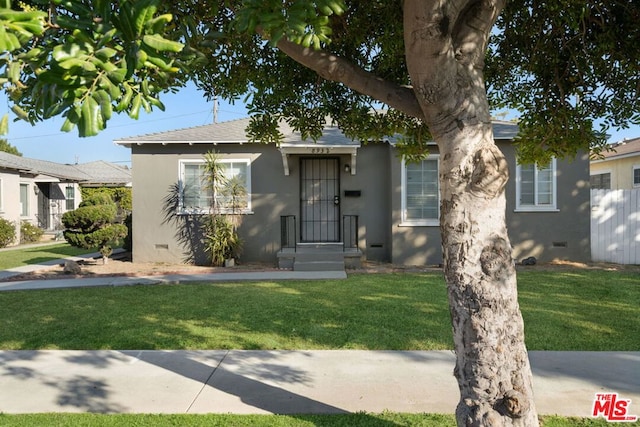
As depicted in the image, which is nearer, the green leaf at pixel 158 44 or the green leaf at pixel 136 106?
the green leaf at pixel 158 44

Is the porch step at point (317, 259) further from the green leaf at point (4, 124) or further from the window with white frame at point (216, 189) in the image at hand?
the green leaf at point (4, 124)

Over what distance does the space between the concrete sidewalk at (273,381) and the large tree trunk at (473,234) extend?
1293 mm

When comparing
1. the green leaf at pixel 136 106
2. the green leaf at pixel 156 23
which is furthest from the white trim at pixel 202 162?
the green leaf at pixel 156 23

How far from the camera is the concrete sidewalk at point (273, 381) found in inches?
159

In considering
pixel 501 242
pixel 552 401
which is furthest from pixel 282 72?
pixel 552 401

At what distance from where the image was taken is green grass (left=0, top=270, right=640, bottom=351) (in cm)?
586

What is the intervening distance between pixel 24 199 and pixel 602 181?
2780 centimetres

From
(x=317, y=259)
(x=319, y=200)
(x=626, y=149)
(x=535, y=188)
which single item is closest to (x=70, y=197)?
(x=319, y=200)

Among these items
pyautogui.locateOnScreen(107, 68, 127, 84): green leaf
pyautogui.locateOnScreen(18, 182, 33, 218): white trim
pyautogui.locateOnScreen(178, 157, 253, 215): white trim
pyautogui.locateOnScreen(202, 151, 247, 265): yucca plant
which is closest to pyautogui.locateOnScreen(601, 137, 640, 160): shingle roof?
pyautogui.locateOnScreen(178, 157, 253, 215): white trim

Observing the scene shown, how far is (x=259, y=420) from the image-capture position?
3.76 meters

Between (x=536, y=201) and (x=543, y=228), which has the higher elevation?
(x=536, y=201)

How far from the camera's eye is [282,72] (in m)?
5.08

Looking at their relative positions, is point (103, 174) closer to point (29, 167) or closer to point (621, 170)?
point (29, 167)

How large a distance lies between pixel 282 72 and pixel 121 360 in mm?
3762
